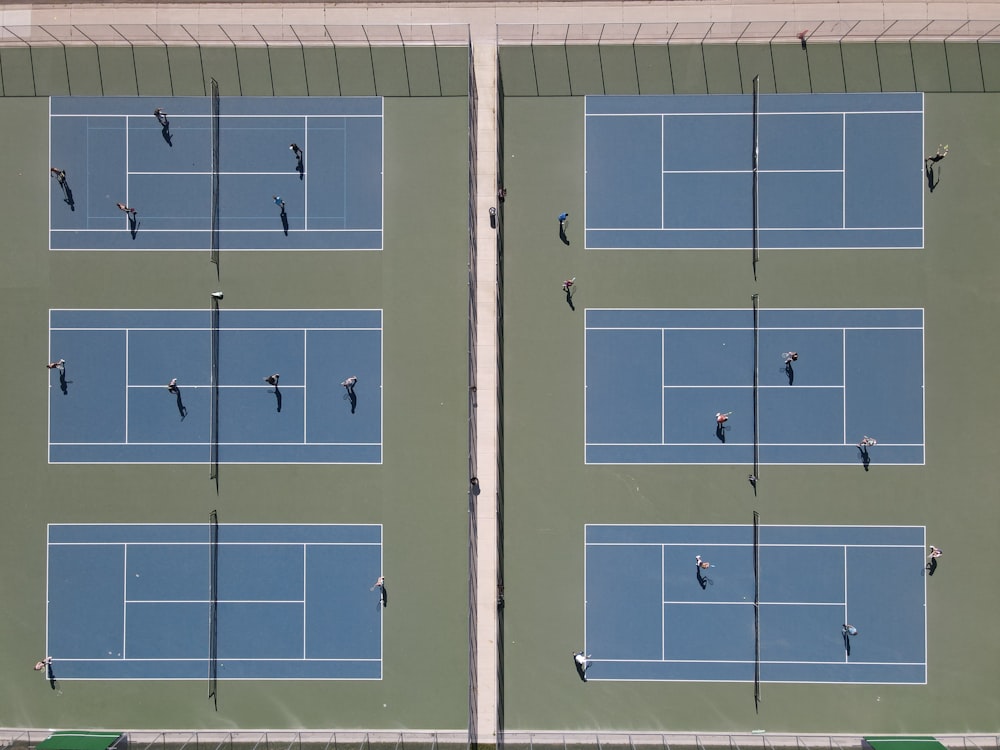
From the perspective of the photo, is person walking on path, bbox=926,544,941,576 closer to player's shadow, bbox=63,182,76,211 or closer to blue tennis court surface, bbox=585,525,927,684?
blue tennis court surface, bbox=585,525,927,684

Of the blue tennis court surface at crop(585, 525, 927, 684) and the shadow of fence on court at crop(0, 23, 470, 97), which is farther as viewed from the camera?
the shadow of fence on court at crop(0, 23, 470, 97)

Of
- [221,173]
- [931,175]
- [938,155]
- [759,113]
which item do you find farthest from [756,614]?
[221,173]

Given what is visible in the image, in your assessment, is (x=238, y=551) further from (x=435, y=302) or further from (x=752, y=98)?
(x=752, y=98)

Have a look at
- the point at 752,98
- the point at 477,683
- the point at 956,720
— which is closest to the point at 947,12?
the point at 752,98

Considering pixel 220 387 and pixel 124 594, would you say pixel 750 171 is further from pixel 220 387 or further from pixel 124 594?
pixel 124 594

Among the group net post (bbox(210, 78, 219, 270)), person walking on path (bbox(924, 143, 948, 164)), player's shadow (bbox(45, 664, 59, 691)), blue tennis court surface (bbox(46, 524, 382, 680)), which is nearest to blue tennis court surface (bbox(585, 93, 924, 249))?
person walking on path (bbox(924, 143, 948, 164))
